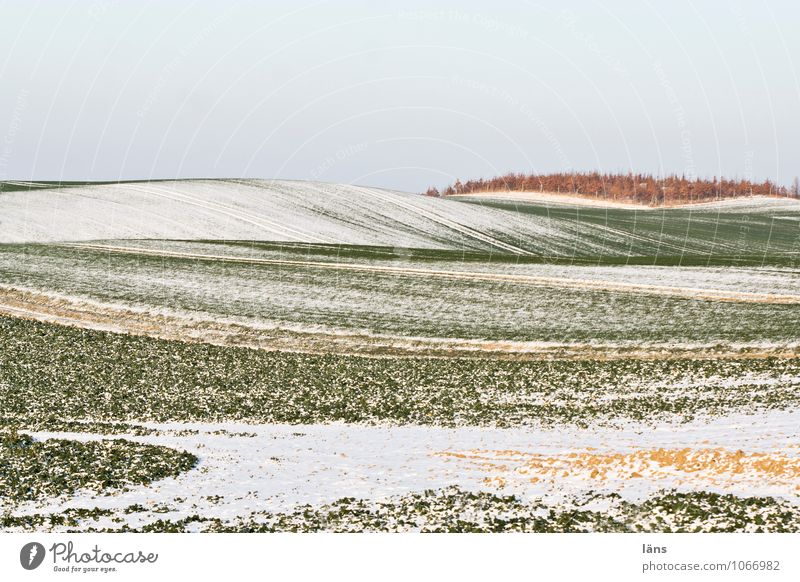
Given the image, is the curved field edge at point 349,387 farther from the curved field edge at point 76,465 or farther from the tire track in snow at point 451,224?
the tire track in snow at point 451,224

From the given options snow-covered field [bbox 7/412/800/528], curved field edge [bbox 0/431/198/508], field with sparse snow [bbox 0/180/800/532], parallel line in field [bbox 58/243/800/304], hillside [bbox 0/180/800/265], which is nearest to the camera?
field with sparse snow [bbox 0/180/800/532]

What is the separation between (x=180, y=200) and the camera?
8575cm

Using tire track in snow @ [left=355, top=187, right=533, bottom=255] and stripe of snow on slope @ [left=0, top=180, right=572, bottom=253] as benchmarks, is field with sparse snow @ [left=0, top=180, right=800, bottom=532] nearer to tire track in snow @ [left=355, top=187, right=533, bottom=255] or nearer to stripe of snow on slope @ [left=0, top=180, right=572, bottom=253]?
stripe of snow on slope @ [left=0, top=180, right=572, bottom=253]

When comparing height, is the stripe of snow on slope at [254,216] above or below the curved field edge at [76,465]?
above

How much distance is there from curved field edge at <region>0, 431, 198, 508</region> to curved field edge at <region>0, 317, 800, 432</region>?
3600 mm

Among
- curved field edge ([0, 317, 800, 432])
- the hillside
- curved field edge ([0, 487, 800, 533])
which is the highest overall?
the hillside

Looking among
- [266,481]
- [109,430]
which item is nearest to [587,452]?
[266,481]

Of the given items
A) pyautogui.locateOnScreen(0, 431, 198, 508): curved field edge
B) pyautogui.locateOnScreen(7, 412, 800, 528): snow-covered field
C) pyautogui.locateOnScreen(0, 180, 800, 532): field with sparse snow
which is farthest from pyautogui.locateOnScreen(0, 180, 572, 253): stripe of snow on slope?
pyautogui.locateOnScreen(7, 412, 800, 528): snow-covered field

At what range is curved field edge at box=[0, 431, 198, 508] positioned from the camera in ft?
64.6

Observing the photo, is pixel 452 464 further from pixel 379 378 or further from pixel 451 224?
pixel 451 224

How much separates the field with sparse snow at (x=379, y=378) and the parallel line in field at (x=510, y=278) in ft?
0.95
